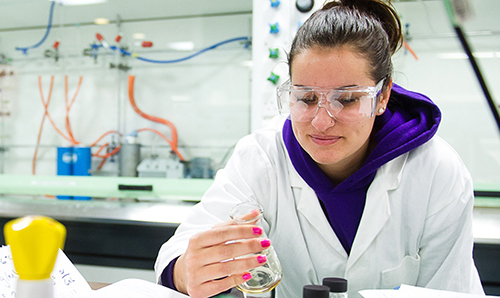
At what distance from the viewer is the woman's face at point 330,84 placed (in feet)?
3.24

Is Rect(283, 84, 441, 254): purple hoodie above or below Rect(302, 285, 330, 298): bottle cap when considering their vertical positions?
above

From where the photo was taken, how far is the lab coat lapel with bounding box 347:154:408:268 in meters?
1.13

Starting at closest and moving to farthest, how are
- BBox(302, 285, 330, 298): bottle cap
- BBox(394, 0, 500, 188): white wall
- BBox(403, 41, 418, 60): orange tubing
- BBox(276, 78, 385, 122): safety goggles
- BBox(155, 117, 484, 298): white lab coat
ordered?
BBox(302, 285, 330, 298): bottle cap → BBox(276, 78, 385, 122): safety goggles → BBox(155, 117, 484, 298): white lab coat → BBox(394, 0, 500, 188): white wall → BBox(403, 41, 418, 60): orange tubing

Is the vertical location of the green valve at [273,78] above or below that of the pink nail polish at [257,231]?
above

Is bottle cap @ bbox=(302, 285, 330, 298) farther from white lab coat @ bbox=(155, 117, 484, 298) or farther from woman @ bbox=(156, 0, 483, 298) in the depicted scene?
white lab coat @ bbox=(155, 117, 484, 298)

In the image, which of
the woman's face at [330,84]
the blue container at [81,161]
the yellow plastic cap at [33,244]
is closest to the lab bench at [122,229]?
the blue container at [81,161]

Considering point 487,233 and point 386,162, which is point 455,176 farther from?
point 487,233

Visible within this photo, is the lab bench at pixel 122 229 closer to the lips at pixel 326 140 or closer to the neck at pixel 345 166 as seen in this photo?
the neck at pixel 345 166

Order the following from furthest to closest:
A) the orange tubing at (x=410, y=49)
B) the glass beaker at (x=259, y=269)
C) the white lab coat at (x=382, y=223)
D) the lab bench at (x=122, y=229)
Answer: the orange tubing at (x=410, y=49), the lab bench at (x=122, y=229), the white lab coat at (x=382, y=223), the glass beaker at (x=259, y=269)

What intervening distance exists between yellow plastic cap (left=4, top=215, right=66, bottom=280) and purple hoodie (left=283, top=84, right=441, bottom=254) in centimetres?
83

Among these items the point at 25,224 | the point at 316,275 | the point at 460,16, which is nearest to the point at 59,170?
the point at 316,275

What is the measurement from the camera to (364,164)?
114 centimetres

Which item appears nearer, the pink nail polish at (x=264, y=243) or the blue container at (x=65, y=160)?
the pink nail polish at (x=264, y=243)

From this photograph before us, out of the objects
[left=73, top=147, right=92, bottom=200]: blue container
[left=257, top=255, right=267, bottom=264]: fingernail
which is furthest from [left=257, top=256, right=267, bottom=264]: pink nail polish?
[left=73, top=147, right=92, bottom=200]: blue container
